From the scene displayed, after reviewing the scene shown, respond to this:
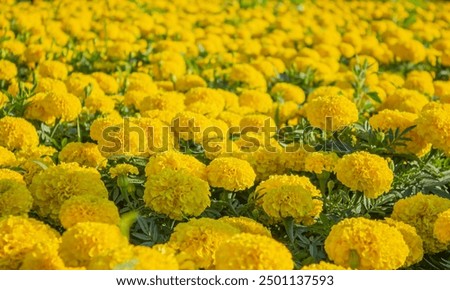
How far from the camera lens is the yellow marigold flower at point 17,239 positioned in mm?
2117

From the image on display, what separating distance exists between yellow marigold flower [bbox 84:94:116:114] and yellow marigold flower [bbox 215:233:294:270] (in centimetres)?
214

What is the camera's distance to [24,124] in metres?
3.35

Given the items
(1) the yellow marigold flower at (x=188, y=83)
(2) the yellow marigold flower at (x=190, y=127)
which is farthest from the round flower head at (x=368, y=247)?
(1) the yellow marigold flower at (x=188, y=83)

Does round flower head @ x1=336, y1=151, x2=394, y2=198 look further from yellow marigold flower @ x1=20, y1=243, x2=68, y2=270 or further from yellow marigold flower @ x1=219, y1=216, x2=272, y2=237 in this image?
yellow marigold flower @ x1=20, y1=243, x2=68, y2=270

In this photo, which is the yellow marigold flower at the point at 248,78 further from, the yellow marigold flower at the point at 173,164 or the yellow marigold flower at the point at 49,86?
the yellow marigold flower at the point at 173,164

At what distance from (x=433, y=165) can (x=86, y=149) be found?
1.79 meters

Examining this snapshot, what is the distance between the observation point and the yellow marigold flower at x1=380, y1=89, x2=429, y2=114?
4137 mm

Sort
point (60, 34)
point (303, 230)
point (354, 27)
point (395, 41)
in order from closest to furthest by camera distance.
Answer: point (303, 230)
point (60, 34)
point (395, 41)
point (354, 27)

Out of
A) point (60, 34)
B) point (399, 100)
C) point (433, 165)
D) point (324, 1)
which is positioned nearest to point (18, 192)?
point (433, 165)

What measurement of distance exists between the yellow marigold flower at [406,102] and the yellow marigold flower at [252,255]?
2357mm

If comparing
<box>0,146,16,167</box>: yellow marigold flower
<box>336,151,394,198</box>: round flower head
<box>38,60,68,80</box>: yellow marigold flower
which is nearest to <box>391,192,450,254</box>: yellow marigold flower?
<box>336,151,394,198</box>: round flower head
